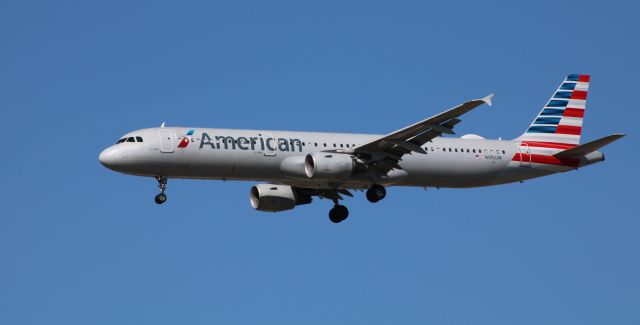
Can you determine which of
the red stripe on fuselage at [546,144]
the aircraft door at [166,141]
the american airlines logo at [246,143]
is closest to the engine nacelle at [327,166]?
the american airlines logo at [246,143]

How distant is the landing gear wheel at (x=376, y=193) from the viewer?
2223 inches

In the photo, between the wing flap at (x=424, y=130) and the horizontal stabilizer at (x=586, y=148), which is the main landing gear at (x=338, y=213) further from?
the horizontal stabilizer at (x=586, y=148)

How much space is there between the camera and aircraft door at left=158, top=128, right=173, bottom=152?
5375cm

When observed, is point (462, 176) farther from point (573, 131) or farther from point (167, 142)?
point (167, 142)

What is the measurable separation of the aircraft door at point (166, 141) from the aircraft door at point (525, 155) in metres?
18.1

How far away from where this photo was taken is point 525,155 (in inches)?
2359

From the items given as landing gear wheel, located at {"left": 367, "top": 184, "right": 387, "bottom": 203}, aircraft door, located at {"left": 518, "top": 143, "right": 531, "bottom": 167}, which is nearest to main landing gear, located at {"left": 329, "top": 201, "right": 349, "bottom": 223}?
landing gear wheel, located at {"left": 367, "top": 184, "right": 387, "bottom": 203}

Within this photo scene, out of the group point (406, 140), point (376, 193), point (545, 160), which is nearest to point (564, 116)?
point (545, 160)

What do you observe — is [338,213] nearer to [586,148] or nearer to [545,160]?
[545,160]

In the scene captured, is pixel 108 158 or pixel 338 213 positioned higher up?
pixel 108 158

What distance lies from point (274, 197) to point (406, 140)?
8.14 metres

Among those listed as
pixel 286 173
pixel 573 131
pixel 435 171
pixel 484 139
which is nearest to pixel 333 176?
pixel 286 173

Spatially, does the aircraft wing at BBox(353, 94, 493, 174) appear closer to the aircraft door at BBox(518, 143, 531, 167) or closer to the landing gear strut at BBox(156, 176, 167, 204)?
the aircraft door at BBox(518, 143, 531, 167)

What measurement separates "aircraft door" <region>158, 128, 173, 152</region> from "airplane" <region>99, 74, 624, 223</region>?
5 cm
